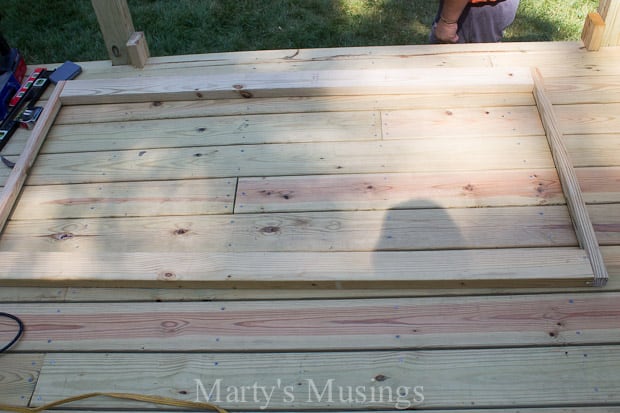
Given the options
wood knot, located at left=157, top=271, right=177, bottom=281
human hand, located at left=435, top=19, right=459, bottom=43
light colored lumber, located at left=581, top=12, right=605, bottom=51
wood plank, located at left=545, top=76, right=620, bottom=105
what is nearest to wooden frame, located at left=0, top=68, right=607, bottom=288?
wood knot, located at left=157, top=271, right=177, bottom=281

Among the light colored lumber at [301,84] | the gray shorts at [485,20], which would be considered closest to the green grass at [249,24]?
the gray shorts at [485,20]

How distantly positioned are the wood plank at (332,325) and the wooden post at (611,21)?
4.40 feet

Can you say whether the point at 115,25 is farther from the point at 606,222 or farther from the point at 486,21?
the point at 606,222

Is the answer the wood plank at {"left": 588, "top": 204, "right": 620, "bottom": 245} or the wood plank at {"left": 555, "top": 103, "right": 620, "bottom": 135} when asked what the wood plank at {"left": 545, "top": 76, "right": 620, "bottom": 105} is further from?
the wood plank at {"left": 588, "top": 204, "right": 620, "bottom": 245}

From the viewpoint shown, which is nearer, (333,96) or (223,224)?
(223,224)

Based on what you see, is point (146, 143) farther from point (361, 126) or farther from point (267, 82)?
point (361, 126)

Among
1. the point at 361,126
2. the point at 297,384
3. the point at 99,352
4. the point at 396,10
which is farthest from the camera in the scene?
the point at 396,10

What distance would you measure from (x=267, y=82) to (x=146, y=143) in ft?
1.76

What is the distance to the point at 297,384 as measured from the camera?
1.40 m

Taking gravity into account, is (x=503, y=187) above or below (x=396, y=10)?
above

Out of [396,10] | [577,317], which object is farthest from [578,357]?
[396,10]

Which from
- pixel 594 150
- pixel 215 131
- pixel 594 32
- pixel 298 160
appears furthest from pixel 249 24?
pixel 594 150

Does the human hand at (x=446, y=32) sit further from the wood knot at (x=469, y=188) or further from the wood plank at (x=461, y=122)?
the wood knot at (x=469, y=188)

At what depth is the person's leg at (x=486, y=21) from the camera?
8.34ft
